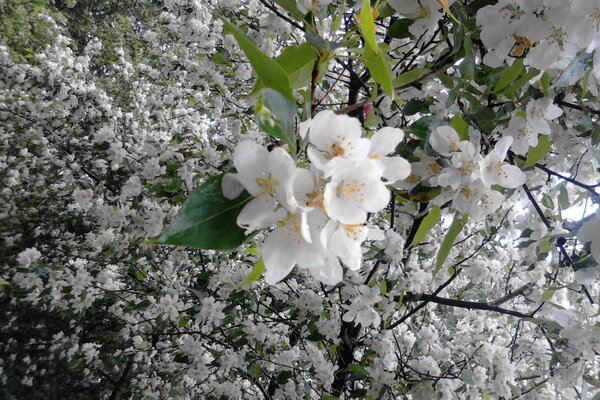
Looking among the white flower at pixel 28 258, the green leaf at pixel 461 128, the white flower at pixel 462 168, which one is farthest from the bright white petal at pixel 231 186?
the white flower at pixel 28 258

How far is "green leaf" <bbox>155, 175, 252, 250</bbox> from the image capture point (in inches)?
19.0

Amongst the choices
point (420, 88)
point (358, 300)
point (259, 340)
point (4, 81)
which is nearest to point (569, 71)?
point (420, 88)

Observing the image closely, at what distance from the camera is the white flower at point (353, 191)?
0.47m

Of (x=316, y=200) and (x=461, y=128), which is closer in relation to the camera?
(x=316, y=200)

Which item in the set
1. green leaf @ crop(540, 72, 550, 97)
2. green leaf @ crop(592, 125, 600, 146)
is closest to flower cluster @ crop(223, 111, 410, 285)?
green leaf @ crop(540, 72, 550, 97)

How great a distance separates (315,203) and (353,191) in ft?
0.14

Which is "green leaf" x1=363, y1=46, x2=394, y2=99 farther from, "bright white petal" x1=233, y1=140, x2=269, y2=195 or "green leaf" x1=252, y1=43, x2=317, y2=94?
"bright white petal" x1=233, y1=140, x2=269, y2=195

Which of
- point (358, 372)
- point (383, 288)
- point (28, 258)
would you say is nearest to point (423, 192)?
point (383, 288)

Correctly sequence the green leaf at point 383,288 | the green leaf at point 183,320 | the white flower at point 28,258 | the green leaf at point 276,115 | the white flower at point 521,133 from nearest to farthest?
the green leaf at point 276,115
the white flower at point 521,133
the green leaf at point 383,288
the green leaf at point 183,320
the white flower at point 28,258

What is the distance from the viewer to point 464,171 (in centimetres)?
81

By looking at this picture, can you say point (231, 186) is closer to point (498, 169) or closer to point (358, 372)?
point (498, 169)

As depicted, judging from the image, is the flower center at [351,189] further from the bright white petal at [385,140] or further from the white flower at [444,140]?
the white flower at [444,140]

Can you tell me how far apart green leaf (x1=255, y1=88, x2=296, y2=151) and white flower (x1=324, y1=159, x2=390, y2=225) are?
0.21ft

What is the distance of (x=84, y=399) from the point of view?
445cm
